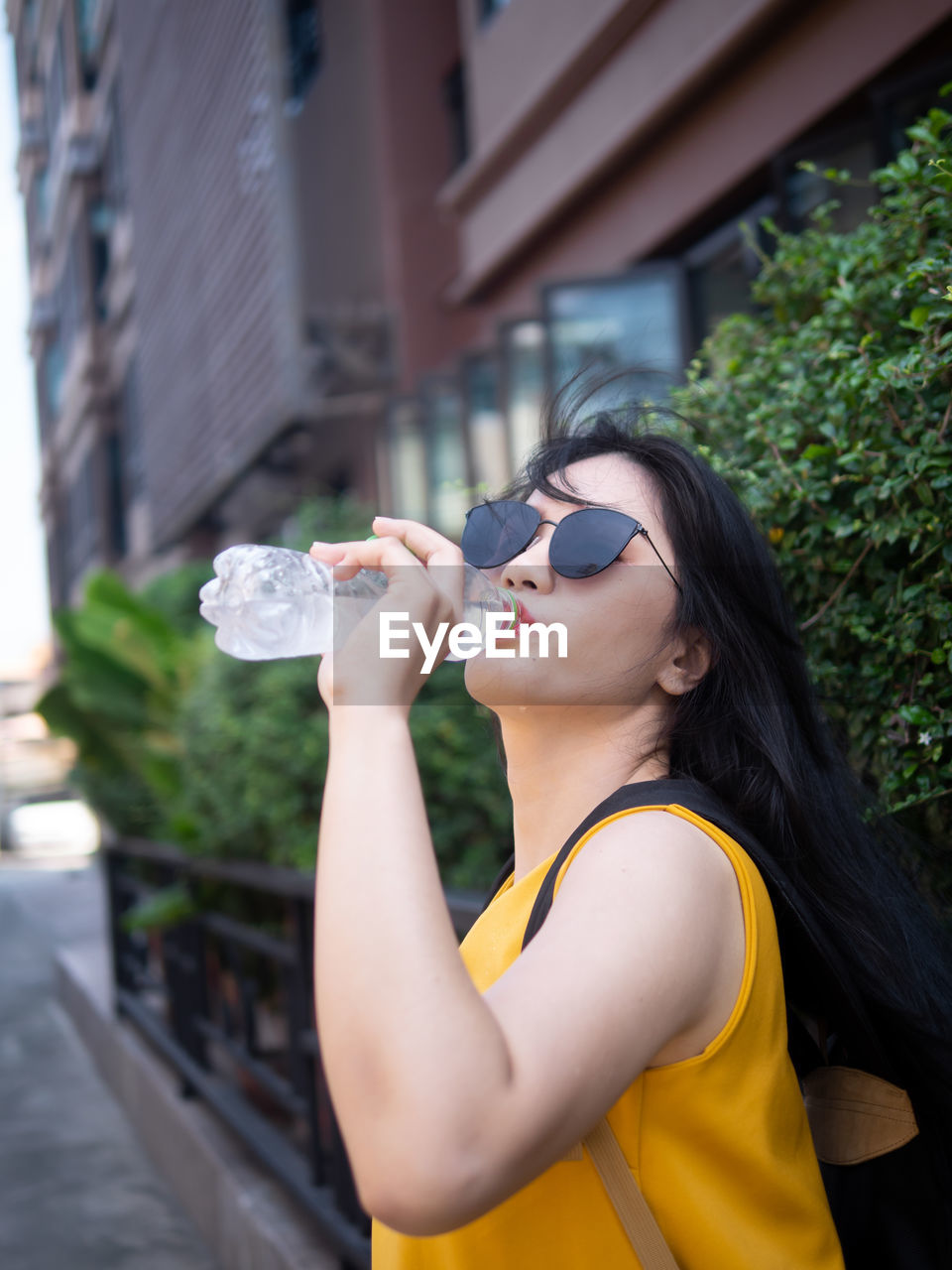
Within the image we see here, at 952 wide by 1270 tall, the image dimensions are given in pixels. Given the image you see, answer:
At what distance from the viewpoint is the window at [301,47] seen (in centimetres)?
1163

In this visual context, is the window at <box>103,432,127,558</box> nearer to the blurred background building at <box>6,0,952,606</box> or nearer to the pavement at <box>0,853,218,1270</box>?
the blurred background building at <box>6,0,952,606</box>

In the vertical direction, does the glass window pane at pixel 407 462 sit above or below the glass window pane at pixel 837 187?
below

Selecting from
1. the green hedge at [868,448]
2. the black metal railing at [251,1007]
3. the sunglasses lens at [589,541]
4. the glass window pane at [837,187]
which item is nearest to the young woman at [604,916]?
the sunglasses lens at [589,541]

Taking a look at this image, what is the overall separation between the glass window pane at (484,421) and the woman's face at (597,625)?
22.7ft

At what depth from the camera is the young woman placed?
97 centimetres

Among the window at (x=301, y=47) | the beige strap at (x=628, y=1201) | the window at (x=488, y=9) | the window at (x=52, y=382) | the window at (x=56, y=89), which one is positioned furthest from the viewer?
the window at (x=52, y=382)

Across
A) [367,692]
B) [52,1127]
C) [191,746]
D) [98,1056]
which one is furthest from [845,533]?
[98,1056]

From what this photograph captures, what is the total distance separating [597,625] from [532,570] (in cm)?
10

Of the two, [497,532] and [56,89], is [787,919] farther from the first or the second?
[56,89]

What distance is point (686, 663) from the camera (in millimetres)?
1460

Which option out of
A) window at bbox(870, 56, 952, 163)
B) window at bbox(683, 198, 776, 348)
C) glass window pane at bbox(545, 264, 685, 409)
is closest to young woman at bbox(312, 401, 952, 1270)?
window at bbox(870, 56, 952, 163)

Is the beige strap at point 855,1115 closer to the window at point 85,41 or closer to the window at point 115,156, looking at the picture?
the window at point 115,156

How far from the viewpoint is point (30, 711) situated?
848 centimetres

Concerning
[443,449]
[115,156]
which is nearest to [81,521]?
[115,156]
